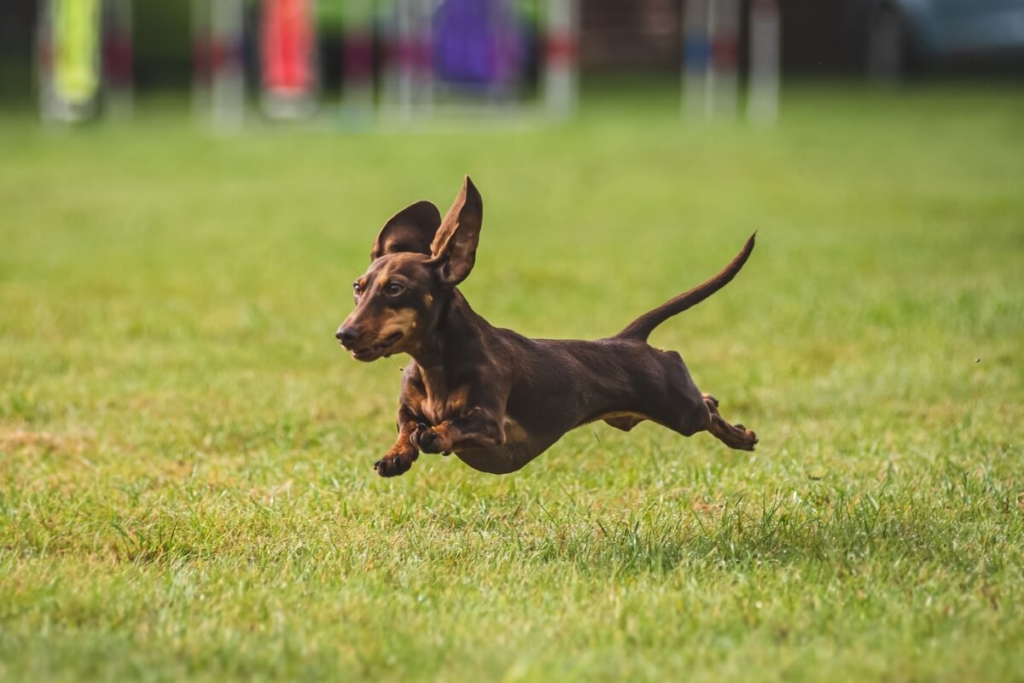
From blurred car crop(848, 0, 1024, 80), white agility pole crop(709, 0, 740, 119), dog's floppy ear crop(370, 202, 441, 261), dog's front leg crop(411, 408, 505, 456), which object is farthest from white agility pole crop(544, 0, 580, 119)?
dog's front leg crop(411, 408, 505, 456)

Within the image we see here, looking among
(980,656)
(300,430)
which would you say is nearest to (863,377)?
(300,430)

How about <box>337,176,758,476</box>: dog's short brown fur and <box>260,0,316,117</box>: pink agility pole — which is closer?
<box>337,176,758,476</box>: dog's short brown fur

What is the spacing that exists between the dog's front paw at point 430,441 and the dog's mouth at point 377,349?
0.67 ft

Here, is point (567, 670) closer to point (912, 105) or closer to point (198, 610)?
point (198, 610)

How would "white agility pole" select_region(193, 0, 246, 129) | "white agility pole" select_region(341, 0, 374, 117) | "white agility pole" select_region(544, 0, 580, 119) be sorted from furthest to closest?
"white agility pole" select_region(341, 0, 374, 117) < "white agility pole" select_region(193, 0, 246, 129) < "white agility pole" select_region(544, 0, 580, 119)

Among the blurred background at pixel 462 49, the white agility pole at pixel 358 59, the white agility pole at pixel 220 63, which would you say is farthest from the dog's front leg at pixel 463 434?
the white agility pole at pixel 358 59

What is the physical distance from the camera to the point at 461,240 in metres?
3.78

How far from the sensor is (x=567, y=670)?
3.19 meters

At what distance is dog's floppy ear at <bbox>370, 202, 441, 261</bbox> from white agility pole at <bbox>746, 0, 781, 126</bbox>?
66.3 ft

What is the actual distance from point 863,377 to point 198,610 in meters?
3.79

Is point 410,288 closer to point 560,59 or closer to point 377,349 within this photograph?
point 377,349

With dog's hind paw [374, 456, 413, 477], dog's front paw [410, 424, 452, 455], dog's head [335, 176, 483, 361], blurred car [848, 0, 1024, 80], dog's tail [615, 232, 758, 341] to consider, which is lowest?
dog's hind paw [374, 456, 413, 477]

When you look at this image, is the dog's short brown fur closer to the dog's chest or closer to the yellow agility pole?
the dog's chest

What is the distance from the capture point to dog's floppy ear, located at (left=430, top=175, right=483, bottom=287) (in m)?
3.75
